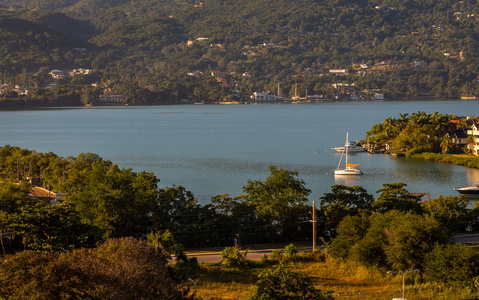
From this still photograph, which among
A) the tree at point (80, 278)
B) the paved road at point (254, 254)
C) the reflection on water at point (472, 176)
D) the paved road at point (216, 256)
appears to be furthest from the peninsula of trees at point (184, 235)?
the reflection on water at point (472, 176)

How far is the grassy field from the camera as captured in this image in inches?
512

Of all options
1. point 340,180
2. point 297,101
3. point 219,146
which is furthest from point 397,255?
point 297,101

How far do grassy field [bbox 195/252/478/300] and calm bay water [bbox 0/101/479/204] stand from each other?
11.7 m

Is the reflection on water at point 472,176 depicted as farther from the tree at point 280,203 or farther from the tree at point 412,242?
the tree at point 412,242

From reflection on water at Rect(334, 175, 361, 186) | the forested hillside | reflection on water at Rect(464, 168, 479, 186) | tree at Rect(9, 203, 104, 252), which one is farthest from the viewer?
the forested hillside

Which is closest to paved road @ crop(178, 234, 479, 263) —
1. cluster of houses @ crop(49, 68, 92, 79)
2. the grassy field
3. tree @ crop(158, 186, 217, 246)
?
the grassy field

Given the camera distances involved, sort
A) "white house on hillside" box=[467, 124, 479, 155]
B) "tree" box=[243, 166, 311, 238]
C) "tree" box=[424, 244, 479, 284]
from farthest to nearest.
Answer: "white house on hillside" box=[467, 124, 479, 155]
"tree" box=[243, 166, 311, 238]
"tree" box=[424, 244, 479, 284]

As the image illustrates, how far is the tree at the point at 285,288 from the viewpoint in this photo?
36.3 feet

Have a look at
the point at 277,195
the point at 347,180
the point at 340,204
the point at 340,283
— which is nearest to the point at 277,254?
the point at 340,283

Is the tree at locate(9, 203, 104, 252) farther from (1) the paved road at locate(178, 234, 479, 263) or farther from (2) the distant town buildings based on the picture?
(2) the distant town buildings

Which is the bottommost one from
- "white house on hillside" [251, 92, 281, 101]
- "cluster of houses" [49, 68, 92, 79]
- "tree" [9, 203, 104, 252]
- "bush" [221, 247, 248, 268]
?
"bush" [221, 247, 248, 268]

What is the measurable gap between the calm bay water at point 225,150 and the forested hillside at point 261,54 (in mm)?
51781

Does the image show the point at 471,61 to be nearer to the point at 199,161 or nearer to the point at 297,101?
the point at 297,101

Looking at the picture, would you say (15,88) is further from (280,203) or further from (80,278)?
(80,278)
